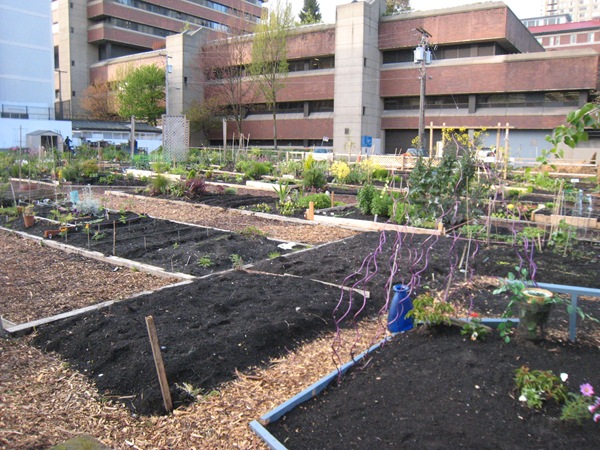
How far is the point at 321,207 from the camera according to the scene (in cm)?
1138

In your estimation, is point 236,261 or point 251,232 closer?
point 236,261

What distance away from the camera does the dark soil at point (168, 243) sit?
6899 millimetres

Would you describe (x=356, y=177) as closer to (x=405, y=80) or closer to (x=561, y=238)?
(x=561, y=238)

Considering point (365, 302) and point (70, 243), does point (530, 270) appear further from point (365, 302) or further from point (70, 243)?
point (70, 243)

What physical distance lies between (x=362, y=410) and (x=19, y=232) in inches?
322

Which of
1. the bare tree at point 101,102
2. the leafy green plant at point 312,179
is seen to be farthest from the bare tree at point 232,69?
the leafy green plant at point 312,179

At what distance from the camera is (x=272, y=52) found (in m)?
47.4

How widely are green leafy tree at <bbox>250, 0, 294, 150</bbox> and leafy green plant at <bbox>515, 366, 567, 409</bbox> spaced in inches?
1769

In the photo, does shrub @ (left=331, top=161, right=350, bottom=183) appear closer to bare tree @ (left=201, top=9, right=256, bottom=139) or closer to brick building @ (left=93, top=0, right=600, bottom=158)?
brick building @ (left=93, top=0, right=600, bottom=158)

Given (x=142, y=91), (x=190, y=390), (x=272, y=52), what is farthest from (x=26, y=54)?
(x=190, y=390)

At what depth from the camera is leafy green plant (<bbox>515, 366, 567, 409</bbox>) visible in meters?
2.93

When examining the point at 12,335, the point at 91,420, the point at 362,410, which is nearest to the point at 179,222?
the point at 12,335

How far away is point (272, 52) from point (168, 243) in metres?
42.9

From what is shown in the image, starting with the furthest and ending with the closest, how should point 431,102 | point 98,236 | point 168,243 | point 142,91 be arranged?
point 142,91 < point 431,102 < point 98,236 < point 168,243
